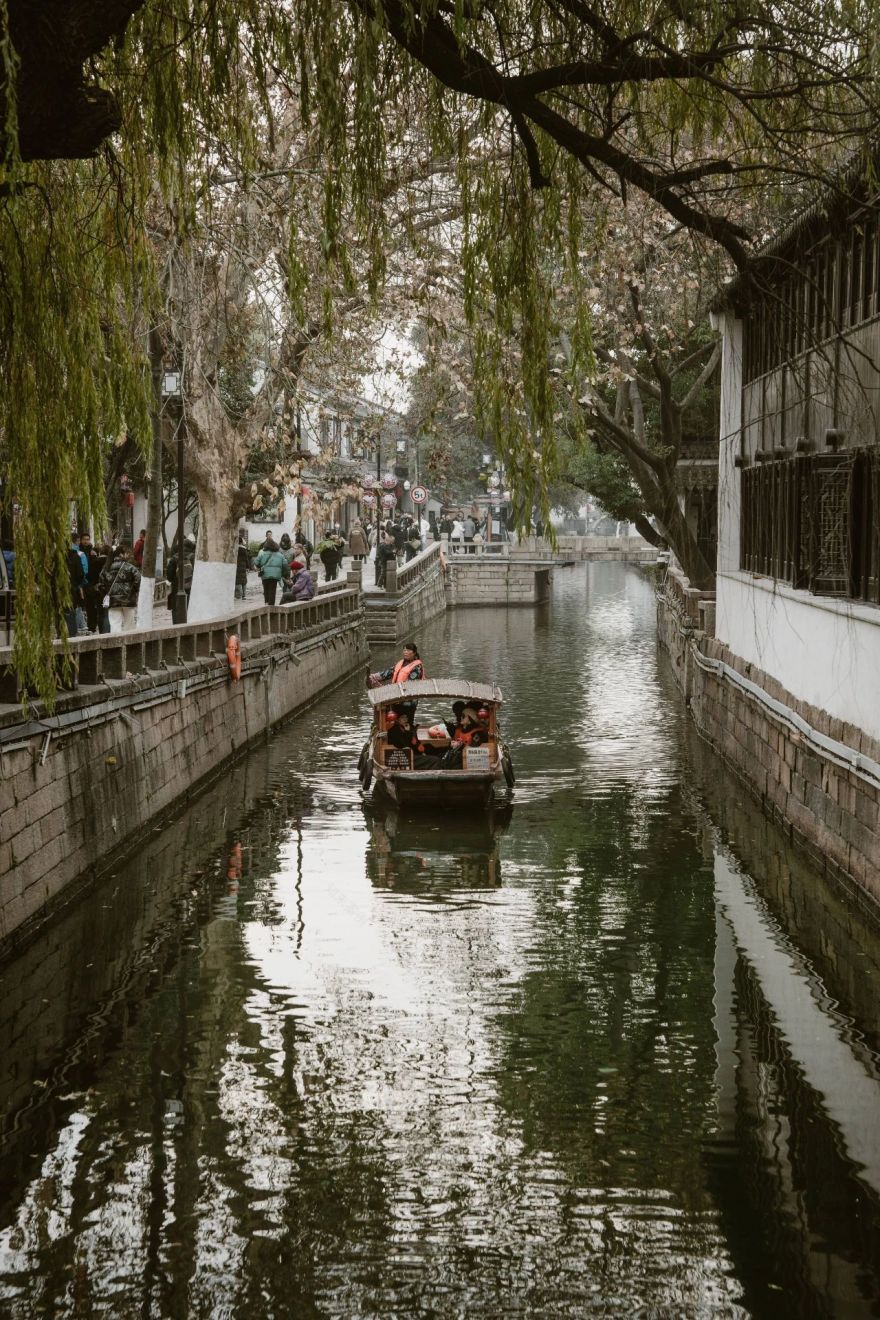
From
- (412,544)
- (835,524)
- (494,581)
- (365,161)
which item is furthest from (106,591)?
(494,581)

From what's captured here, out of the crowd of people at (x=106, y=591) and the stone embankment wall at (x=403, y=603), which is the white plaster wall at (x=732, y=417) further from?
the stone embankment wall at (x=403, y=603)

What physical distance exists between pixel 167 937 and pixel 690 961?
4.66 m

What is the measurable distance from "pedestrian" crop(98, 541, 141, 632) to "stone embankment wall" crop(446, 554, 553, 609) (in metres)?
39.3

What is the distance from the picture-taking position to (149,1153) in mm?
9719

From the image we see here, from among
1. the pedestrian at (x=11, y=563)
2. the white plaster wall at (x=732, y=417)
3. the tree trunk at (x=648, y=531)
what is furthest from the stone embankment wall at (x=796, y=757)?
the tree trunk at (x=648, y=531)

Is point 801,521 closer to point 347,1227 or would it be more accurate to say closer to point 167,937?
point 167,937

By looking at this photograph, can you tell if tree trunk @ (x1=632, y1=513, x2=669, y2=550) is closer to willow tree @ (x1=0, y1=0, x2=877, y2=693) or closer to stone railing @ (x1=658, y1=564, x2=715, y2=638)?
stone railing @ (x1=658, y1=564, x2=715, y2=638)

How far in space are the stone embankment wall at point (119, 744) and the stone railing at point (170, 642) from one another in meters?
0.03

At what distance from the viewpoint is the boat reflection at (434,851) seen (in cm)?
1742

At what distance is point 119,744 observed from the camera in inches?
698

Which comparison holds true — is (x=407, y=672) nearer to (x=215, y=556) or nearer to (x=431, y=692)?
(x=431, y=692)

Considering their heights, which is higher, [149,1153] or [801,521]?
[801,521]

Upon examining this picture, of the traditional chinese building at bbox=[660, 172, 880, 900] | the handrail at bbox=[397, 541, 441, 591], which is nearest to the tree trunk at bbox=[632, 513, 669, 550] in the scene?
the handrail at bbox=[397, 541, 441, 591]

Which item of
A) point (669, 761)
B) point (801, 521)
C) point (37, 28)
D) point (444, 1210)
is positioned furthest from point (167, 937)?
point (669, 761)
